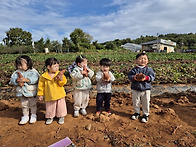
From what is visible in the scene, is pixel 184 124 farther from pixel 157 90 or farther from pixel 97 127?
pixel 157 90

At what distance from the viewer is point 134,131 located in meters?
2.19

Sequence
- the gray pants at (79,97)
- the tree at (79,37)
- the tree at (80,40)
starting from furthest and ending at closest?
the tree at (79,37) < the tree at (80,40) < the gray pants at (79,97)

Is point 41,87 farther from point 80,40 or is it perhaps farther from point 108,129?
point 80,40

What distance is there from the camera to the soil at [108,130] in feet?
6.33

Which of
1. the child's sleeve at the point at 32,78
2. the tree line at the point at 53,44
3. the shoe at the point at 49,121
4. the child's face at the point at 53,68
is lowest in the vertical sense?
the shoe at the point at 49,121

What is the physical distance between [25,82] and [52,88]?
56cm

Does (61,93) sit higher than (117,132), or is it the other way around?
(61,93)

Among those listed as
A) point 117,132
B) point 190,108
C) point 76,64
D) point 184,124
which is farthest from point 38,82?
point 190,108

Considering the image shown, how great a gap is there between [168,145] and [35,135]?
217 cm

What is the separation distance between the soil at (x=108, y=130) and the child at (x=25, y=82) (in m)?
0.35

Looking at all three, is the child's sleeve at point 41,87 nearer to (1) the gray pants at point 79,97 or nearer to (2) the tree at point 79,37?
(1) the gray pants at point 79,97

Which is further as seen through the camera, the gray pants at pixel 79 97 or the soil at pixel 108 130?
the gray pants at pixel 79 97

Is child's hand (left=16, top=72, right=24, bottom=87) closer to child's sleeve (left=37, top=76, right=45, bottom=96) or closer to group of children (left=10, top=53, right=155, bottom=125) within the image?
group of children (left=10, top=53, right=155, bottom=125)

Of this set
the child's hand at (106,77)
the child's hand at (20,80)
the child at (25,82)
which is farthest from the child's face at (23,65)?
the child's hand at (106,77)
